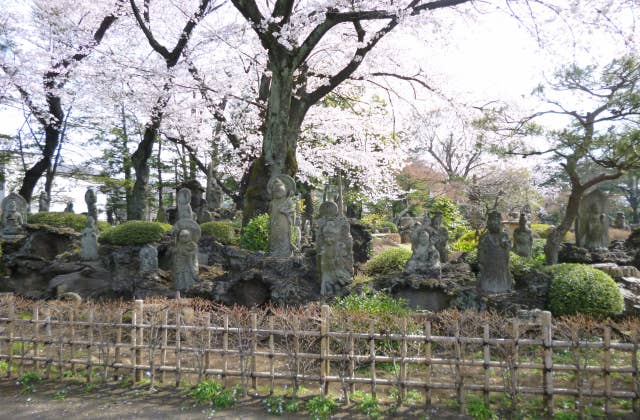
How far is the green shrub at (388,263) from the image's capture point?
940 centimetres

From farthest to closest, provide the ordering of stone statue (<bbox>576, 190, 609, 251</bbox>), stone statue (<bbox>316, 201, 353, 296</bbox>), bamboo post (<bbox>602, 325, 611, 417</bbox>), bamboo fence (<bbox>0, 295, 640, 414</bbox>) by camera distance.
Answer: stone statue (<bbox>576, 190, 609, 251</bbox>) → stone statue (<bbox>316, 201, 353, 296</bbox>) → bamboo fence (<bbox>0, 295, 640, 414</bbox>) → bamboo post (<bbox>602, 325, 611, 417</bbox>)

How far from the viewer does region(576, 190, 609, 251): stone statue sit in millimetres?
13578

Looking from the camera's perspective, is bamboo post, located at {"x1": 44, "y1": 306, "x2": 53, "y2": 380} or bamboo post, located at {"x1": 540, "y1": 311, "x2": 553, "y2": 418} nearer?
bamboo post, located at {"x1": 540, "y1": 311, "x2": 553, "y2": 418}

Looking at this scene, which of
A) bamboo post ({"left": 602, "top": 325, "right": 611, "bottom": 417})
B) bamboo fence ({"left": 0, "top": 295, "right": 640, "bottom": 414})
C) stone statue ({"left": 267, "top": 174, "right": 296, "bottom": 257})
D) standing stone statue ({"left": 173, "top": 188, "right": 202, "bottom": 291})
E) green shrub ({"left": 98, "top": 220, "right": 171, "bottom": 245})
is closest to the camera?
bamboo post ({"left": 602, "top": 325, "right": 611, "bottom": 417})

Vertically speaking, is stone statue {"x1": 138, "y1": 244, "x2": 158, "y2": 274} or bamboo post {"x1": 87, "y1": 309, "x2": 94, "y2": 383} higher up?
stone statue {"x1": 138, "y1": 244, "x2": 158, "y2": 274}

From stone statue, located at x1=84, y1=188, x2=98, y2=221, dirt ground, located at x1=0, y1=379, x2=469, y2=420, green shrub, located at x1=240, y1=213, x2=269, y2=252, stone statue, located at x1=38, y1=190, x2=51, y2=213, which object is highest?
stone statue, located at x1=38, y1=190, x2=51, y2=213

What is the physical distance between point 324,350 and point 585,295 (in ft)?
15.9

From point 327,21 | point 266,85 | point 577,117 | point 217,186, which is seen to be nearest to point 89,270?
point 327,21

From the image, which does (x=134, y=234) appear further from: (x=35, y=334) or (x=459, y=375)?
(x=459, y=375)

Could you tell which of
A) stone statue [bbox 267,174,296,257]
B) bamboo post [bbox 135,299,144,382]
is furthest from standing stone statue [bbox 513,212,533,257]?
bamboo post [bbox 135,299,144,382]

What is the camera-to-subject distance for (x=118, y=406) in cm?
489

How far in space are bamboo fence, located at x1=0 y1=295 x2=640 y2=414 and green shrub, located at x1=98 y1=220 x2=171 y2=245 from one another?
22.0 ft

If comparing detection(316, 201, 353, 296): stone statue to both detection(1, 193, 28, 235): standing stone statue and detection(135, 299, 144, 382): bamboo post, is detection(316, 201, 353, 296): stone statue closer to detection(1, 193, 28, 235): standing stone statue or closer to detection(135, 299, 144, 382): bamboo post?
detection(135, 299, 144, 382): bamboo post

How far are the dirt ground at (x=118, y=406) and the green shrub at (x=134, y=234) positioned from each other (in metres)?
7.77
